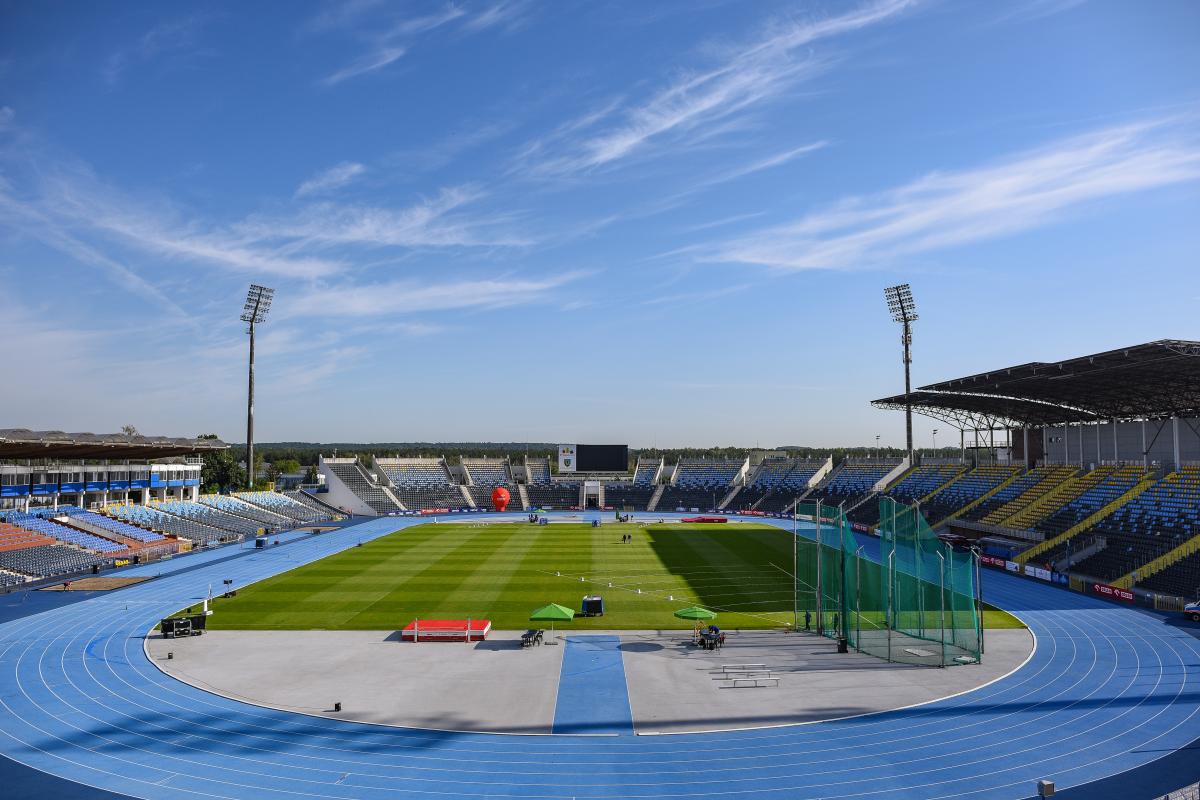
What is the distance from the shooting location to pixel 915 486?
3022 inches

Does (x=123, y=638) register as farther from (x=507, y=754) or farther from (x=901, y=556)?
(x=901, y=556)

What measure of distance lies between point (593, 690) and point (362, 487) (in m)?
80.7

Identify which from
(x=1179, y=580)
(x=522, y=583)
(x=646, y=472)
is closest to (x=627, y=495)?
(x=646, y=472)

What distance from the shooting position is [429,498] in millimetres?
100875

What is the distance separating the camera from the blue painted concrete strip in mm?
20844

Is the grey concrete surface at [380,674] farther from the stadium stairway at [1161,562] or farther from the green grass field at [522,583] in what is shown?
the stadium stairway at [1161,562]

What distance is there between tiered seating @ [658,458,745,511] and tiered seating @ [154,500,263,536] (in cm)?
5123

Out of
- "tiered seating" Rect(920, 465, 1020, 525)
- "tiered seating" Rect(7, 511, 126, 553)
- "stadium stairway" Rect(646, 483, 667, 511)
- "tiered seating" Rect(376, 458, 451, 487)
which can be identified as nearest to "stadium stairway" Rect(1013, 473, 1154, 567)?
"tiered seating" Rect(920, 465, 1020, 525)

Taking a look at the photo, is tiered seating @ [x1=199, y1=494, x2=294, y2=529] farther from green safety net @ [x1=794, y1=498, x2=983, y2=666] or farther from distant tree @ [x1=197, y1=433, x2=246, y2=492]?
green safety net @ [x1=794, y1=498, x2=983, y2=666]

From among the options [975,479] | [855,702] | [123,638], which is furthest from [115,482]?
[975,479]

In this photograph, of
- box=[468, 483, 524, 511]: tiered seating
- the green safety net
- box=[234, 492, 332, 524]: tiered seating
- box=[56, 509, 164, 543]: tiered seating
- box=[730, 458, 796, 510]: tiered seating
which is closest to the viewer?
the green safety net

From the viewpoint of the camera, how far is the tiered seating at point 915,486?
241 ft

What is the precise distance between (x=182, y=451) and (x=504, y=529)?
30849 mm

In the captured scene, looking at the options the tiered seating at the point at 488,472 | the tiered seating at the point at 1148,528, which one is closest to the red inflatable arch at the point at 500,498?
the tiered seating at the point at 488,472
